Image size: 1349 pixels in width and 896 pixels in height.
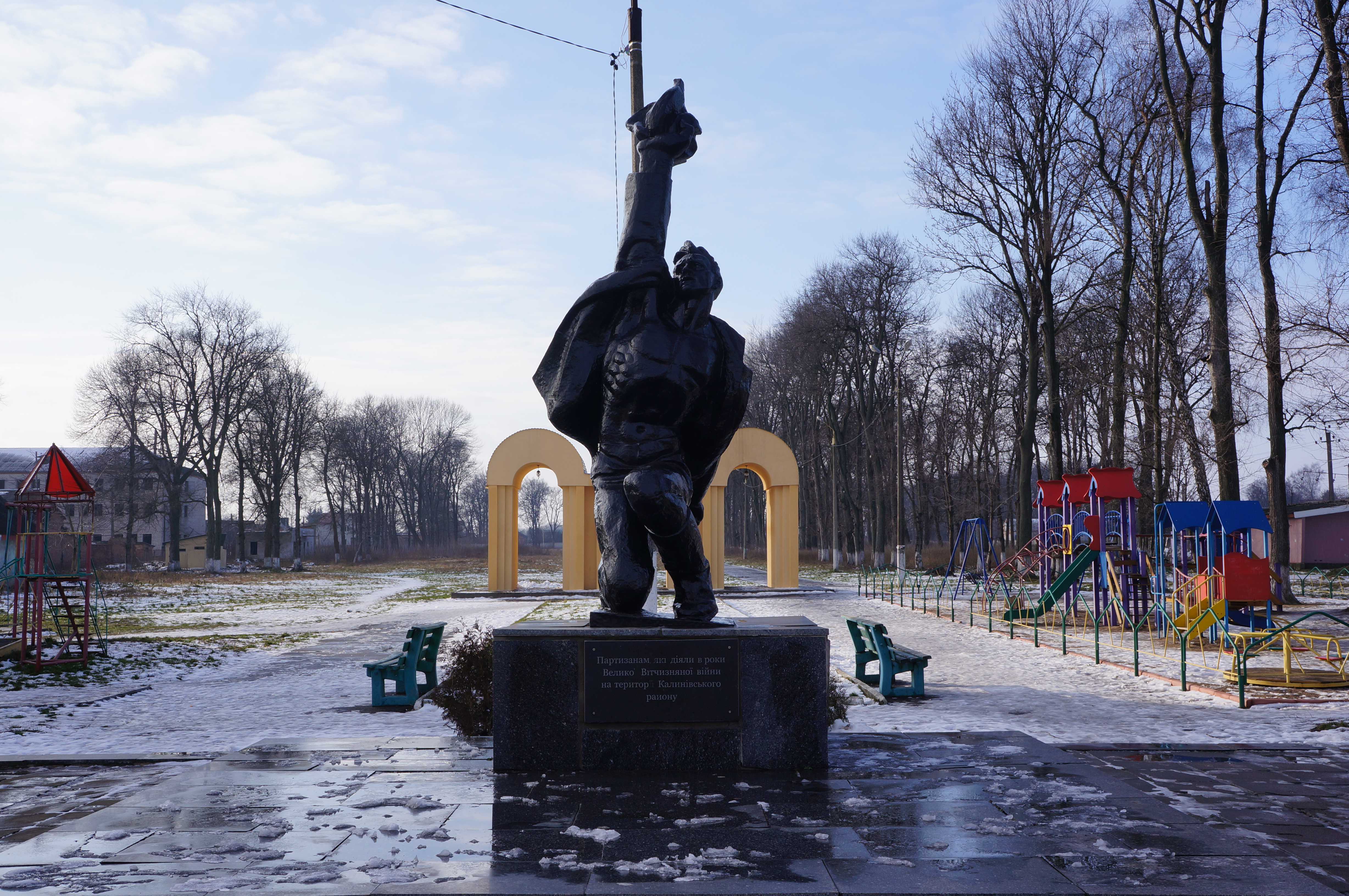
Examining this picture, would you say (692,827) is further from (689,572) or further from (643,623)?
(689,572)

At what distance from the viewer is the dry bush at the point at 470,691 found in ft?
23.7

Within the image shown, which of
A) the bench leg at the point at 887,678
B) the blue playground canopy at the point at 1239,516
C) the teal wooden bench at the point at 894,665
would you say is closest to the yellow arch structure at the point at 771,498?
the blue playground canopy at the point at 1239,516

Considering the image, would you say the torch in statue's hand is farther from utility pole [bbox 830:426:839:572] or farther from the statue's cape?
utility pole [bbox 830:426:839:572]

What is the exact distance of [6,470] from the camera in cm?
7838

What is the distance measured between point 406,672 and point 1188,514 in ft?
40.3


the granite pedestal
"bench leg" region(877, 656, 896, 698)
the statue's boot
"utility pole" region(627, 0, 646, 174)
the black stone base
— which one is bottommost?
"bench leg" region(877, 656, 896, 698)

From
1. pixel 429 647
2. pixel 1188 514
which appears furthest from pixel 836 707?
pixel 1188 514

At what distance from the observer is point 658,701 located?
5.57 m

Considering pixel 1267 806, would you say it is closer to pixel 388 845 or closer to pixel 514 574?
pixel 388 845

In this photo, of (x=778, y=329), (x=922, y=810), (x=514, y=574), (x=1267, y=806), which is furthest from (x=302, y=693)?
(x=778, y=329)

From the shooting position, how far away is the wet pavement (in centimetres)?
379

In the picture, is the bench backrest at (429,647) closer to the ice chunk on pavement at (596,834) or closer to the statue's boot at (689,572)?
the statue's boot at (689,572)

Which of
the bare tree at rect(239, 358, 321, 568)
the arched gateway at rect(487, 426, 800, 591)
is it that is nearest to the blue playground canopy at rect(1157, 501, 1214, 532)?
the arched gateway at rect(487, 426, 800, 591)

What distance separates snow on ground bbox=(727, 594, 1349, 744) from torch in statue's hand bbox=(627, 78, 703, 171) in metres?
4.55
